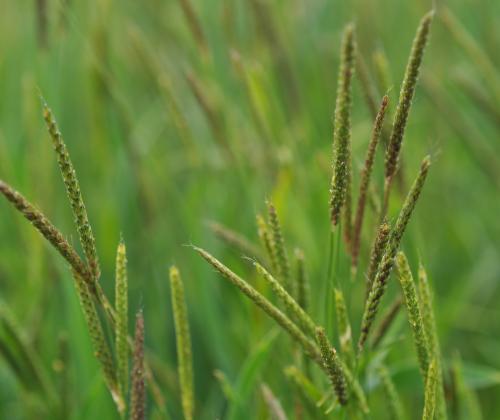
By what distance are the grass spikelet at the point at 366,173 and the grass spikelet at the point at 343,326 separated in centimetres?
6

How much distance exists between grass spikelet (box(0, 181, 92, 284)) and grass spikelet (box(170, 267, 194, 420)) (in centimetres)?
11

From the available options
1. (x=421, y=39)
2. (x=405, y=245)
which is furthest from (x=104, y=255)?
(x=421, y=39)

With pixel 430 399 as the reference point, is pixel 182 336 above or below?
above

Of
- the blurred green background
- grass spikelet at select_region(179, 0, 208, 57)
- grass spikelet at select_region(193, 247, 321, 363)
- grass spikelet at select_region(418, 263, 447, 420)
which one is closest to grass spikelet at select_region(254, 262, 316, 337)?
grass spikelet at select_region(193, 247, 321, 363)

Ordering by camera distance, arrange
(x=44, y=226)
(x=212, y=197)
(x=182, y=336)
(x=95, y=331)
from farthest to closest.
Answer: (x=212, y=197), (x=182, y=336), (x=95, y=331), (x=44, y=226)

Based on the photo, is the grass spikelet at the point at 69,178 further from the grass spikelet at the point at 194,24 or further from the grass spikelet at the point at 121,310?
the grass spikelet at the point at 194,24

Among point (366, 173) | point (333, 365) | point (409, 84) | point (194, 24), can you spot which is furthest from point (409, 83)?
point (194, 24)

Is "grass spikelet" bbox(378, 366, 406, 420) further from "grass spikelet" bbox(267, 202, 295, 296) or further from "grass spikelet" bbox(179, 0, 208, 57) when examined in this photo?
"grass spikelet" bbox(179, 0, 208, 57)

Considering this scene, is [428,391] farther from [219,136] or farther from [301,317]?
[219,136]

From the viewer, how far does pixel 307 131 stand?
6.60 ft

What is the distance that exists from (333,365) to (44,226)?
0.28 meters

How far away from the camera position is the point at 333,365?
0.74 m

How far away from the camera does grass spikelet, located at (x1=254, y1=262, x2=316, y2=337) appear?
720 millimetres

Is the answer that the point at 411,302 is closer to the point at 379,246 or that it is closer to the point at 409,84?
the point at 379,246
